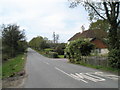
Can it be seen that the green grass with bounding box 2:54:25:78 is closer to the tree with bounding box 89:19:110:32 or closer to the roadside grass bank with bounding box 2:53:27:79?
the roadside grass bank with bounding box 2:53:27:79

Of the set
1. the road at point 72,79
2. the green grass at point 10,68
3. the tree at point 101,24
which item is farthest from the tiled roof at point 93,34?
the road at point 72,79

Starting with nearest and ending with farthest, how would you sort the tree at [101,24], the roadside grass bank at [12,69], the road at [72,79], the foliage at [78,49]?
the road at [72,79] → the roadside grass bank at [12,69] → the tree at [101,24] → the foliage at [78,49]

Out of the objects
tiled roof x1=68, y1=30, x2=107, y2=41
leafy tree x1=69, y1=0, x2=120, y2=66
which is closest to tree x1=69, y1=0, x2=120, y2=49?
leafy tree x1=69, y1=0, x2=120, y2=66

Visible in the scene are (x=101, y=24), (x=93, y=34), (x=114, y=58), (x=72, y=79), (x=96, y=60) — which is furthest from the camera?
(x=93, y=34)

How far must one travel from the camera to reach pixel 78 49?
34625 mm

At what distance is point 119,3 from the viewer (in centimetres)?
2336

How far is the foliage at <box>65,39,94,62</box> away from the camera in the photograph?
34438 mm

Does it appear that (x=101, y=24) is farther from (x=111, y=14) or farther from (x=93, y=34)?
(x=93, y=34)

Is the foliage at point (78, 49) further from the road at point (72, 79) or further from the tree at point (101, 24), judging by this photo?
the road at point (72, 79)

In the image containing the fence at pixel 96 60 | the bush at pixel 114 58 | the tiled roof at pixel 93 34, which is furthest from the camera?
the tiled roof at pixel 93 34

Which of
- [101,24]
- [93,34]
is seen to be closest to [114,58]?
[101,24]

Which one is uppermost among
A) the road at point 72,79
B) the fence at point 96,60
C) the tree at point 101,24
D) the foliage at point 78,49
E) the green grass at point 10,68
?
the tree at point 101,24

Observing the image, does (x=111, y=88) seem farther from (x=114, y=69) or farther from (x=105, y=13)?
(x=105, y=13)

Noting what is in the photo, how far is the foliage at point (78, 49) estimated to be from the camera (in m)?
34.4
